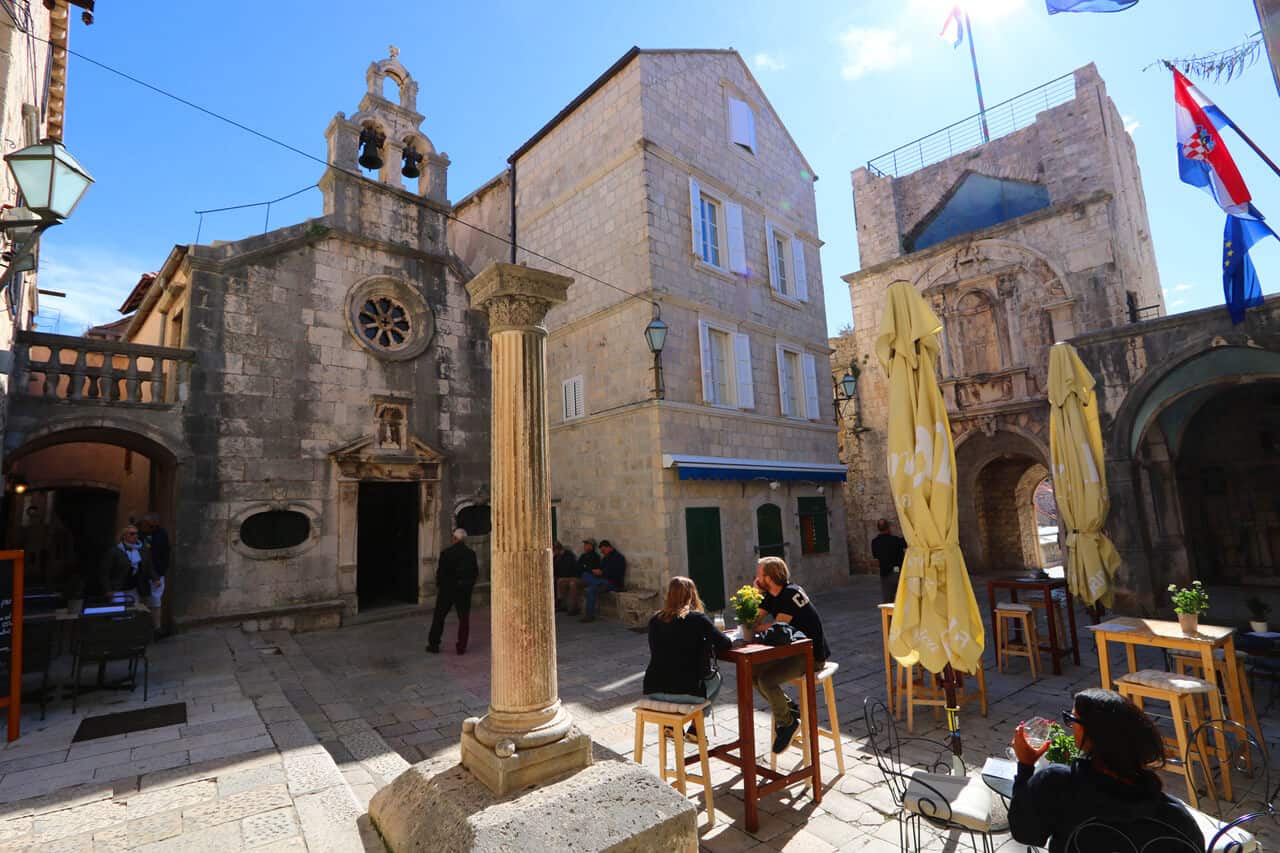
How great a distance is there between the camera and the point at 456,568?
8.59m

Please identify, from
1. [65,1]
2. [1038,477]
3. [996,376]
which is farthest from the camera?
[1038,477]

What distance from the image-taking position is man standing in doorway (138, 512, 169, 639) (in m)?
8.55

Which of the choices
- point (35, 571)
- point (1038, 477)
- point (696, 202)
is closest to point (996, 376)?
point (1038, 477)

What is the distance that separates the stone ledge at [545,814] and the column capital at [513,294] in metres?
2.91

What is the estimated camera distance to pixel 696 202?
42.5 ft

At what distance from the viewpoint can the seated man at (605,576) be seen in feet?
36.3

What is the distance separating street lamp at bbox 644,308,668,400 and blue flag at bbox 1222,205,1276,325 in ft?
27.8

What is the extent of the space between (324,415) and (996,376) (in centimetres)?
1512

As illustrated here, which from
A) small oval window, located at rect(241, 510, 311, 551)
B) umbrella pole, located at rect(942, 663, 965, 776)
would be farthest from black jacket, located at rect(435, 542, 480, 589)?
umbrella pole, located at rect(942, 663, 965, 776)

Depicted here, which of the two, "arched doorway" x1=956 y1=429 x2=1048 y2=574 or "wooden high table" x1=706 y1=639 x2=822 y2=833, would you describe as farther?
"arched doorway" x1=956 y1=429 x2=1048 y2=574

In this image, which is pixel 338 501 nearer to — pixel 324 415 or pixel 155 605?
pixel 324 415

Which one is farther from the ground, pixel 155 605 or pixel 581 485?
pixel 581 485

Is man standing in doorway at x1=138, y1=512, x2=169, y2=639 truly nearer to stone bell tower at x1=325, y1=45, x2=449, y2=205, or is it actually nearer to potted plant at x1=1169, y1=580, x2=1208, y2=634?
stone bell tower at x1=325, y1=45, x2=449, y2=205

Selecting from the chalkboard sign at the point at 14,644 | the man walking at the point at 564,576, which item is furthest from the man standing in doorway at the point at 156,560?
the man walking at the point at 564,576
